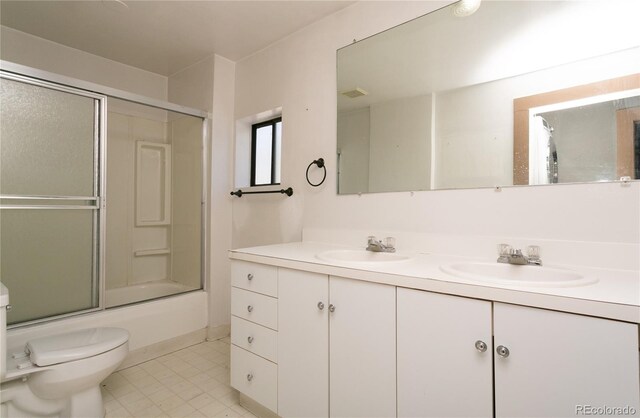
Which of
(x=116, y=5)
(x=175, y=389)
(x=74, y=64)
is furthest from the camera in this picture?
(x=74, y=64)

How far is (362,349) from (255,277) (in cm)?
62

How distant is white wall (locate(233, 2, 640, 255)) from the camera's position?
1.11 meters

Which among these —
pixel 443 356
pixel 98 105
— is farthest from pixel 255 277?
pixel 98 105

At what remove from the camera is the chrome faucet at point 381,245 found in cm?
151

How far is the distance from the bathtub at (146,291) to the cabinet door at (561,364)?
2265mm

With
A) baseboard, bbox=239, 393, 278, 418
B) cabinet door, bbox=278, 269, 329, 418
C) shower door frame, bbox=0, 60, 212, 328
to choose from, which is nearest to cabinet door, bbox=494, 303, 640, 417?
cabinet door, bbox=278, 269, 329, 418

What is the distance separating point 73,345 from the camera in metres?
1.42

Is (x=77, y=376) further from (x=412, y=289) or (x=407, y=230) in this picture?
(x=407, y=230)

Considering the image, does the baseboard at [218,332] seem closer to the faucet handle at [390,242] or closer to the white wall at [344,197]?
the white wall at [344,197]

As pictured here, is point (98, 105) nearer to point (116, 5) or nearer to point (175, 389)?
point (116, 5)

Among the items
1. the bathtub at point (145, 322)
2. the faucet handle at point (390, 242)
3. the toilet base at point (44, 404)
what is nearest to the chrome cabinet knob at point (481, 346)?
the faucet handle at point (390, 242)

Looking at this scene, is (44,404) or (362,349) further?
(44,404)

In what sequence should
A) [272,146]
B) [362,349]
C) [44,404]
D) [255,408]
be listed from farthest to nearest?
[272,146], [255,408], [44,404], [362,349]

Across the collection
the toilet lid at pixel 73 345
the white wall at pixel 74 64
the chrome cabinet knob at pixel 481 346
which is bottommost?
the toilet lid at pixel 73 345
